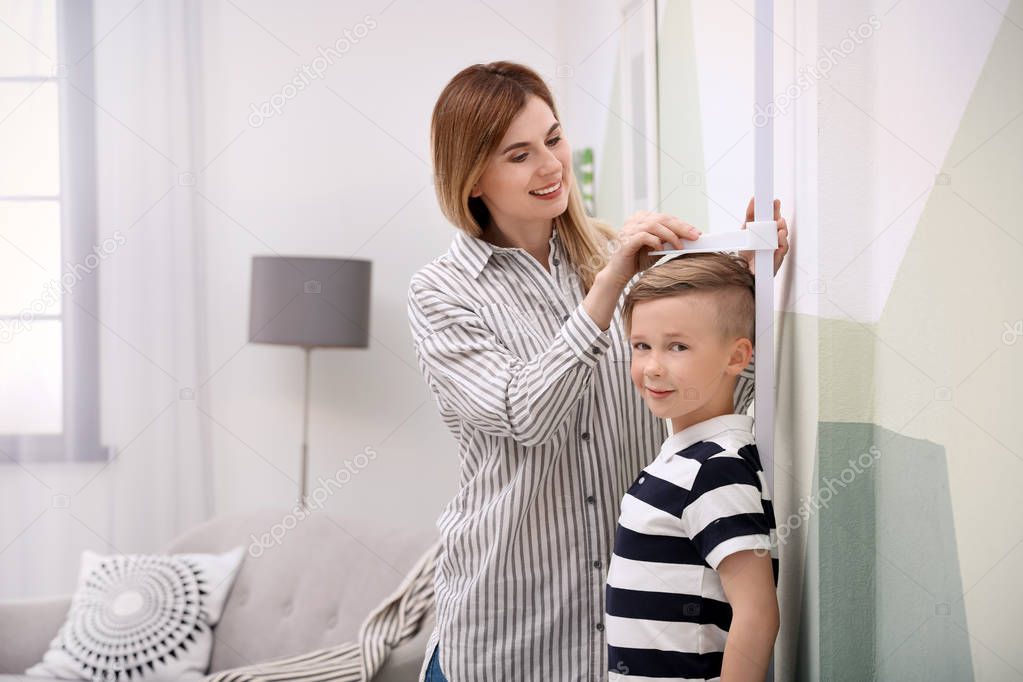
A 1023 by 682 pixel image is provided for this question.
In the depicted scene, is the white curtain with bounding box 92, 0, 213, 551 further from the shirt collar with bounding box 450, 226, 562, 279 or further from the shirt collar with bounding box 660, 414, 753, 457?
the shirt collar with bounding box 660, 414, 753, 457

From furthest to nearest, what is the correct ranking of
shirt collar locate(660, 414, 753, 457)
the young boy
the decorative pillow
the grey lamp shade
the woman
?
1. the grey lamp shade
2. the decorative pillow
3. the woman
4. shirt collar locate(660, 414, 753, 457)
5. the young boy

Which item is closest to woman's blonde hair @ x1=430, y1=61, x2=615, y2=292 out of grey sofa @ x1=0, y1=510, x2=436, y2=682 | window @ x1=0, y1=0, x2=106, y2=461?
grey sofa @ x1=0, y1=510, x2=436, y2=682

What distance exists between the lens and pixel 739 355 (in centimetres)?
107

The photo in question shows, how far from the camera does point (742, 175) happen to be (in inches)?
52.9

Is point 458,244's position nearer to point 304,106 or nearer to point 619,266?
point 619,266

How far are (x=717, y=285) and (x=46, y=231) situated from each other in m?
2.88

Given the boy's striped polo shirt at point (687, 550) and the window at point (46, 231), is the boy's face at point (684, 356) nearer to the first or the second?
the boy's striped polo shirt at point (687, 550)

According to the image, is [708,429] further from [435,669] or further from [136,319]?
[136,319]

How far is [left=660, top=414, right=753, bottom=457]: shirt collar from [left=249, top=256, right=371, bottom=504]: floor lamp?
214 centimetres

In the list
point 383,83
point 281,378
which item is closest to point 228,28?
point 383,83

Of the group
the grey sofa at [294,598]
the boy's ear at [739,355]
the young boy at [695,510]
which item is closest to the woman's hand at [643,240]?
the young boy at [695,510]

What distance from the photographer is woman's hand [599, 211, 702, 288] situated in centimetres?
107

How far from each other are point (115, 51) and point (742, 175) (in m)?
2.68

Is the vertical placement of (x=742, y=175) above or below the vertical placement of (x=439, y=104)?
below
